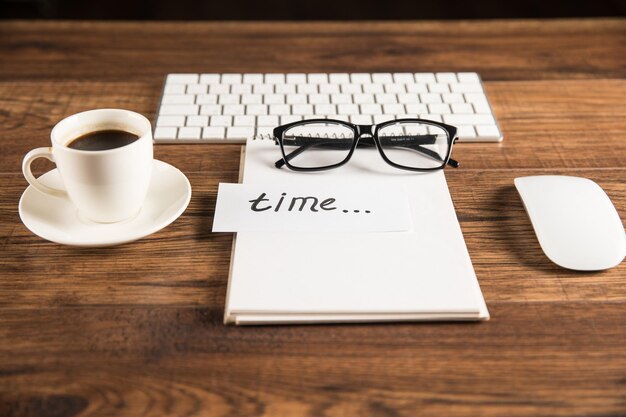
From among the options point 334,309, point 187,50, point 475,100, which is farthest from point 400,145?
point 187,50

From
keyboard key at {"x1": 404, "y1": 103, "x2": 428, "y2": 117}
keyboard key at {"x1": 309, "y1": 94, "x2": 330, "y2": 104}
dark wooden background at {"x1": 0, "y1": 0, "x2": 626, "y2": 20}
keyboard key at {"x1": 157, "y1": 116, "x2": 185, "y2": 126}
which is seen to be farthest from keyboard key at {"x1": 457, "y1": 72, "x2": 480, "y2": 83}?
dark wooden background at {"x1": 0, "y1": 0, "x2": 626, "y2": 20}

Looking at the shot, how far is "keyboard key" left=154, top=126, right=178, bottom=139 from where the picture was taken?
34.0 inches

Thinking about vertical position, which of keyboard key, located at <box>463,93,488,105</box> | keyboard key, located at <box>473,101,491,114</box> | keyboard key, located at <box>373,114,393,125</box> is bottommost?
keyboard key, located at <box>373,114,393,125</box>

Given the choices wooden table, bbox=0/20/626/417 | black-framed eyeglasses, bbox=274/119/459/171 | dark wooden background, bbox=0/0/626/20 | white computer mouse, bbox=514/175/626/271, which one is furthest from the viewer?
dark wooden background, bbox=0/0/626/20

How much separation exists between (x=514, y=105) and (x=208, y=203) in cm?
49

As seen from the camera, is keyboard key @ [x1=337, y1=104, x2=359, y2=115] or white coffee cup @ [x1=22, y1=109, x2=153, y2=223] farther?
keyboard key @ [x1=337, y1=104, x2=359, y2=115]

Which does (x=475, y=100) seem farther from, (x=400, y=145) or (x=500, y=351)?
(x=500, y=351)

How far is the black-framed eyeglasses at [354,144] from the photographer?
820 mm

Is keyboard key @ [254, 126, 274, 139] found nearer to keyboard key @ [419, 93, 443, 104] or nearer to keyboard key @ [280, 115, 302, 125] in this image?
keyboard key @ [280, 115, 302, 125]

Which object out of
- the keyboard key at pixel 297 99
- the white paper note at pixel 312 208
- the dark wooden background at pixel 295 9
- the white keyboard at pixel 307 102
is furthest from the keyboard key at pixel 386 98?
the dark wooden background at pixel 295 9

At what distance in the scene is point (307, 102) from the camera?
0.95 metres

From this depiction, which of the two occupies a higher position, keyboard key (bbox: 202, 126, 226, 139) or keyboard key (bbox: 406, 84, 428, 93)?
keyboard key (bbox: 406, 84, 428, 93)

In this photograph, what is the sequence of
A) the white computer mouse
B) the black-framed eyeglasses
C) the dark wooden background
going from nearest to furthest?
1. the white computer mouse
2. the black-framed eyeglasses
3. the dark wooden background

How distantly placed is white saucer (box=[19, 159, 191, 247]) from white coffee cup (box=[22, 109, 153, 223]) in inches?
0.5
